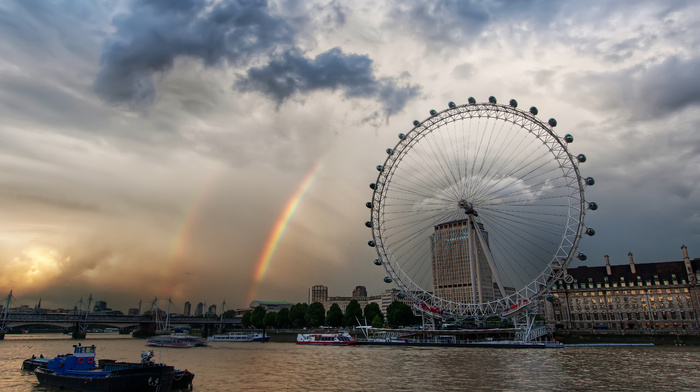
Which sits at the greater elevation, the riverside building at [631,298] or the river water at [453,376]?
the riverside building at [631,298]

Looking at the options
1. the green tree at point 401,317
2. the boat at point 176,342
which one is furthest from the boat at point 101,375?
the green tree at point 401,317

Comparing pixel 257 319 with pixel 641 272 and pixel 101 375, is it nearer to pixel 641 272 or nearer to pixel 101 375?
pixel 641 272

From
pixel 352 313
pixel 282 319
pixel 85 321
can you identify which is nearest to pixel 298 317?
pixel 282 319

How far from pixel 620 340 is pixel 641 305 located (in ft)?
106

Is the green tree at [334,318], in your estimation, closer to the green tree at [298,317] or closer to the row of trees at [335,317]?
the row of trees at [335,317]

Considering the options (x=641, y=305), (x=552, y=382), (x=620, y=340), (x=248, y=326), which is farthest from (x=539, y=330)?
(x=248, y=326)

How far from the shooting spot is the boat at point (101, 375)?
30.4 meters

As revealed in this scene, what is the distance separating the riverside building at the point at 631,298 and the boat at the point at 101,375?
93913mm

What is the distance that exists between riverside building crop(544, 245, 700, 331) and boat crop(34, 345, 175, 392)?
93913 millimetres

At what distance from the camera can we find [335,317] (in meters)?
150

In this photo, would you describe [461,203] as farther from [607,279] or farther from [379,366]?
[607,279]

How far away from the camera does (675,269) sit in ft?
368

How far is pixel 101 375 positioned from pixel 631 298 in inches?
4872

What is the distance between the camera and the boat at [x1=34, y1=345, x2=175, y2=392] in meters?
30.4
